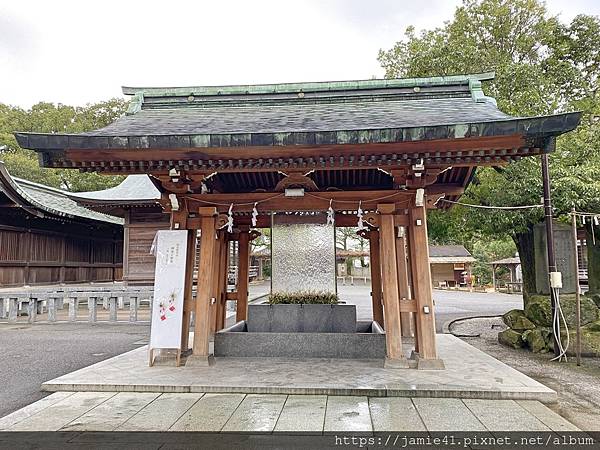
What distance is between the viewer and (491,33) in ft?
42.4

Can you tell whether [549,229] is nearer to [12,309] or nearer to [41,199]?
[12,309]

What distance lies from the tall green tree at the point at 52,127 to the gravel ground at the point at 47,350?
54.9 feet

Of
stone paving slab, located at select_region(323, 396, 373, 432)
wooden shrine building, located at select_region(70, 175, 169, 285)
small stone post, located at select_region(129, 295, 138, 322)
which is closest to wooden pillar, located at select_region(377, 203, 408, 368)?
stone paving slab, located at select_region(323, 396, 373, 432)

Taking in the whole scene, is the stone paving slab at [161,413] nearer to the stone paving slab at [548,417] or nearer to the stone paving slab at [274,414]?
the stone paving slab at [274,414]

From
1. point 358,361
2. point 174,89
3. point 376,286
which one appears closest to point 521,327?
point 376,286

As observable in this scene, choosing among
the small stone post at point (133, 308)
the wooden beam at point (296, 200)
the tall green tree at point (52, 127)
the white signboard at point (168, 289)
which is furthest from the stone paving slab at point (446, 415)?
the tall green tree at point (52, 127)

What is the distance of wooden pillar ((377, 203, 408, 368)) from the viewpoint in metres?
6.35

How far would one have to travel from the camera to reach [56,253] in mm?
17312

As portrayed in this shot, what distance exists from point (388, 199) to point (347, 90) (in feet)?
9.03

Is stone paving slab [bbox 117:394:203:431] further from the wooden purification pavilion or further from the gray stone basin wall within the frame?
the gray stone basin wall

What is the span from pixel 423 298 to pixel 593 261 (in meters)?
6.40

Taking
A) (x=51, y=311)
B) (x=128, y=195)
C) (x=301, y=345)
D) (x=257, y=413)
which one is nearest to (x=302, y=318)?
(x=301, y=345)

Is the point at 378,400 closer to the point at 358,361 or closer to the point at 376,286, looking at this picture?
the point at 358,361

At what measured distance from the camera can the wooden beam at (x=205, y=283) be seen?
6.54 metres
